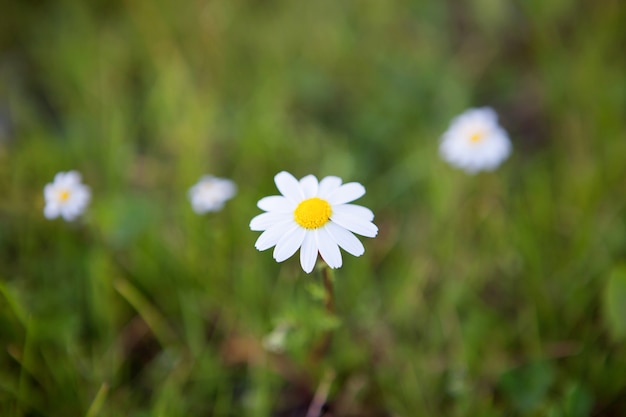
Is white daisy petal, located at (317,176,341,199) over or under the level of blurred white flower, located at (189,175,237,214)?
under

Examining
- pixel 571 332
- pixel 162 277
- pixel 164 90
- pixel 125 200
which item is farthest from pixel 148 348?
pixel 571 332

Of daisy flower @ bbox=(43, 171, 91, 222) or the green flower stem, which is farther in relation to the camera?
daisy flower @ bbox=(43, 171, 91, 222)

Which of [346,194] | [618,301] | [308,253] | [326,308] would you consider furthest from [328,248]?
[618,301]

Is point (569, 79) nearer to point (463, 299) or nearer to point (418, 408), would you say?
point (463, 299)

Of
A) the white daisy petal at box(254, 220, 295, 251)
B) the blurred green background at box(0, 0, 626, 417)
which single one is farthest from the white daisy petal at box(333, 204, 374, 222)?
the blurred green background at box(0, 0, 626, 417)

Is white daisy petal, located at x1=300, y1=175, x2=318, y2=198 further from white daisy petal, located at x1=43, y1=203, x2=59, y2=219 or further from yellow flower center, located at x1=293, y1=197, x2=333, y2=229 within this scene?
white daisy petal, located at x1=43, y1=203, x2=59, y2=219

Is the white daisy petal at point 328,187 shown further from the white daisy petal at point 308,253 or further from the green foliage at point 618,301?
the green foliage at point 618,301

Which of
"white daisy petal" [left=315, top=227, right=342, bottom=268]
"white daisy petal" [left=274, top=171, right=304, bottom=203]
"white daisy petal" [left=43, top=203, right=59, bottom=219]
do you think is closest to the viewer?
"white daisy petal" [left=315, top=227, right=342, bottom=268]
